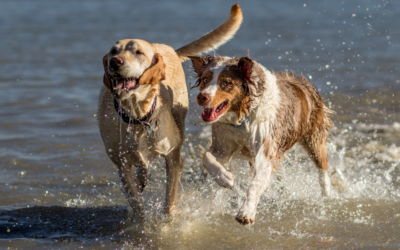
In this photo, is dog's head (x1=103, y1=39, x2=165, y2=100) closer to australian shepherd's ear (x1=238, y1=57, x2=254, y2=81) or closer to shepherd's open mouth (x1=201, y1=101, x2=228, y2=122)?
shepherd's open mouth (x1=201, y1=101, x2=228, y2=122)

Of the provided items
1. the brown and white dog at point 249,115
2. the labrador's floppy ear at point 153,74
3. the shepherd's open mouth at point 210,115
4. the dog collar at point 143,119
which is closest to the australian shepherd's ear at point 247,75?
the brown and white dog at point 249,115

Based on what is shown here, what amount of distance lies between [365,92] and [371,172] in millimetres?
4352

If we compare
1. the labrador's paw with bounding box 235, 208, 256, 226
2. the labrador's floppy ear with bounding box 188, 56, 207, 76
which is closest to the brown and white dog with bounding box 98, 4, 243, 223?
the labrador's floppy ear with bounding box 188, 56, 207, 76

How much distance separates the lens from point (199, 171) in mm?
6617

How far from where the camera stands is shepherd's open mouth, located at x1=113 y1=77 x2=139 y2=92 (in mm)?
4277

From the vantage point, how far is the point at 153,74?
4363 millimetres

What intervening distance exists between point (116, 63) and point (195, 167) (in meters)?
2.99

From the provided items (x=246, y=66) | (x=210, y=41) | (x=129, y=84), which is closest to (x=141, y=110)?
(x=129, y=84)

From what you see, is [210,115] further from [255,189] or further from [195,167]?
[195,167]

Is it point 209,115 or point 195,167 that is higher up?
point 209,115

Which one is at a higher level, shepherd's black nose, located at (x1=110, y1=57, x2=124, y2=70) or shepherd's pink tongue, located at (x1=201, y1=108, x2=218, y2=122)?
shepherd's black nose, located at (x1=110, y1=57, x2=124, y2=70)

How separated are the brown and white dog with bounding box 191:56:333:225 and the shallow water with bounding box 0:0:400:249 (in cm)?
55

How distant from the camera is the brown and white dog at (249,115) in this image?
4.41m

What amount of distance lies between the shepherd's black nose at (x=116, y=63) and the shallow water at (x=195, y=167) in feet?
3.44
